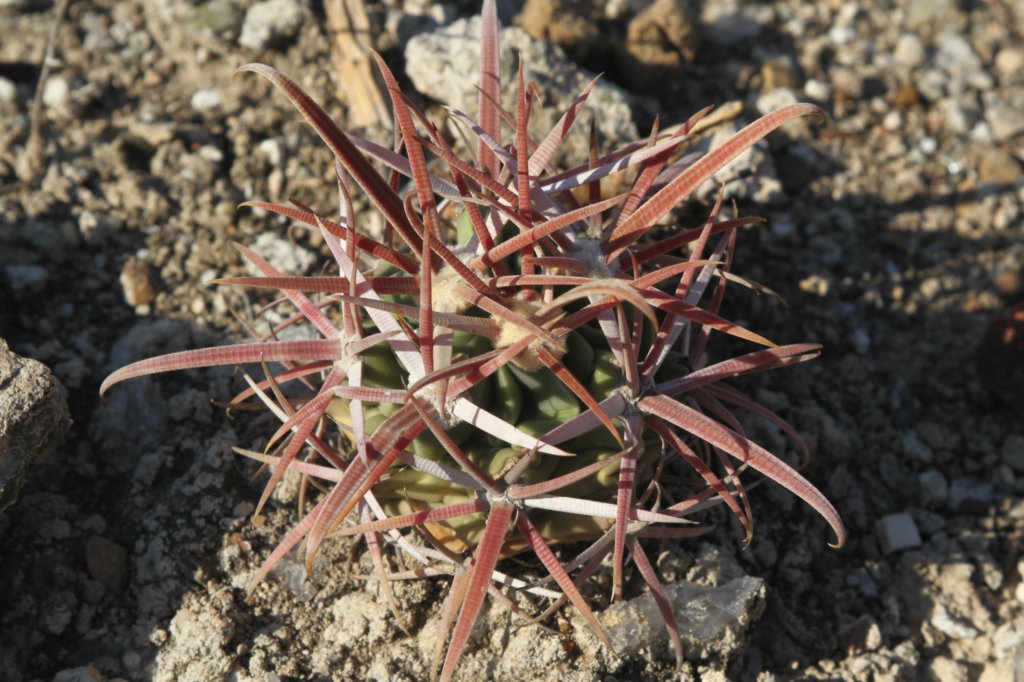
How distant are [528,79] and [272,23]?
1.02 metres

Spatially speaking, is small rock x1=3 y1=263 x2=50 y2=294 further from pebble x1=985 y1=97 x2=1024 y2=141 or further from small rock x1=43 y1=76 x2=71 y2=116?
pebble x1=985 y1=97 x2=1024 y2=141

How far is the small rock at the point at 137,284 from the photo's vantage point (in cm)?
299

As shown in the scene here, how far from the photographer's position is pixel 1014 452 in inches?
121

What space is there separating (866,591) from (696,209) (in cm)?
126

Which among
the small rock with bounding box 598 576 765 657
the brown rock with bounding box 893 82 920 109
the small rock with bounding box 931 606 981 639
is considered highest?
the brown rock with bounding box 893 82 920 109

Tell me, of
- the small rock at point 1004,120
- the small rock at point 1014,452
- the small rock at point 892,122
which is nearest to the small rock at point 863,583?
the small rock at point 1014,452

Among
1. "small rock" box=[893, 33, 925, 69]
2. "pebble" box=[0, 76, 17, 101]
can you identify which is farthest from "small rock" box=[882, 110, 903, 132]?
"pebble" box=[0, 76, 17, 101]

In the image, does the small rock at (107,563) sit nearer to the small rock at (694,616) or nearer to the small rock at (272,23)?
the small rock at (694,616)

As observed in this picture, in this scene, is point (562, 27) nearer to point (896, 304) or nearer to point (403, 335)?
point (896, 304)

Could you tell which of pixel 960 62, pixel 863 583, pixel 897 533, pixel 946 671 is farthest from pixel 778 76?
pixel 946 671

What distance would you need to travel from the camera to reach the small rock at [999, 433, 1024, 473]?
3045 millimetres

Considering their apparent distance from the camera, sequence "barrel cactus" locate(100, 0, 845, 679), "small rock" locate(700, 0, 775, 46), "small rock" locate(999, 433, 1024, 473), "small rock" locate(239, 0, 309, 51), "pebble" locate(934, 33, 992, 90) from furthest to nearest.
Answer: "small rock" locate(700, 0, 775, 46) < "pebble" locate(934, 33, 992, 90) < "small rock" locate(239, 0, 309, 51) < "small rock" locate(999, 433, 1024, 473) < "barrel cactus" locate(100, 0, 845, 679)

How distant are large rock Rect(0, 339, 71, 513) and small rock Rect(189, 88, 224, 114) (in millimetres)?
1432

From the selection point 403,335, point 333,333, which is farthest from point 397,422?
point 333,333
